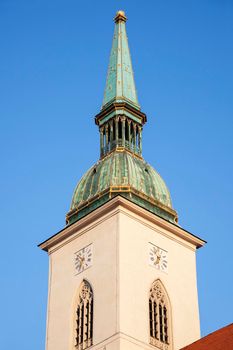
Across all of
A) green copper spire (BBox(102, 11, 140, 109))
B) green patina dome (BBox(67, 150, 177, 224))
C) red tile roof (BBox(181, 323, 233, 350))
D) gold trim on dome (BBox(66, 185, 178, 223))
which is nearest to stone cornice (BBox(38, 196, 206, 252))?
green patina dome (BBox(67, 150, 177, 224))

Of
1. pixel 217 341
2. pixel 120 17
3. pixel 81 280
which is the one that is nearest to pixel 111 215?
pixel 81 280

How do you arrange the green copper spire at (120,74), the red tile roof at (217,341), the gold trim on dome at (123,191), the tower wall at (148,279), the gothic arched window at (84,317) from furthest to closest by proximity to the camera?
the green copper spire at (120,74) → the gold trim on dome at (123,191) → the gothic arched window at (84,317) → the tower wall at (148,279) → the red tile roof at (217,341)

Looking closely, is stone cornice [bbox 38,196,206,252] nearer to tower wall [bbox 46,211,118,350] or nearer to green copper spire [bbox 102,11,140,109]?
tower wall [bbox 46,211,118,350]

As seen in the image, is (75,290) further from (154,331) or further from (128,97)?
(128,97)

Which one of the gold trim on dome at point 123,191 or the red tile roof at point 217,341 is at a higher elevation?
the gold trim on dome at point 123,191

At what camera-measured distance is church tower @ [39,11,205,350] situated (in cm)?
3866

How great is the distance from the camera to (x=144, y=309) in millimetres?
39094

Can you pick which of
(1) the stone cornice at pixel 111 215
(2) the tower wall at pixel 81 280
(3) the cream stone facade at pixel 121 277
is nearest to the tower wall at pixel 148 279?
(3) the cream stone facade at pixel 121 277

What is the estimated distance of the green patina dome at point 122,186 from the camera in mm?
42062

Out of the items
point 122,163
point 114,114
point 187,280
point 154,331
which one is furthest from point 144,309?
point 114,114

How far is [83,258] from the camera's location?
135 ft

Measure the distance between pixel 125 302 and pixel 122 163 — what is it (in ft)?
24.2

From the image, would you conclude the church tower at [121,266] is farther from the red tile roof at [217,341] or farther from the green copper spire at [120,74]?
the green copper spire at [120,74]

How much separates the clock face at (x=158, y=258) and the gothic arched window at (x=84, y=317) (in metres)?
2.85
